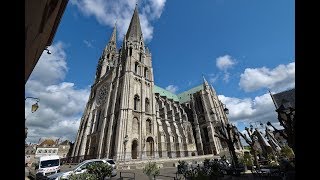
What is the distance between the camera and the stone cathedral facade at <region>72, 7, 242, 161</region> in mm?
30281

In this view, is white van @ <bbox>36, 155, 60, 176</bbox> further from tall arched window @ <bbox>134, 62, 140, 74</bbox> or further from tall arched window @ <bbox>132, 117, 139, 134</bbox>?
tall arched window @ <bbox>134, 62, 140, 74</bbox>

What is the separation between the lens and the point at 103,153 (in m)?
29.9

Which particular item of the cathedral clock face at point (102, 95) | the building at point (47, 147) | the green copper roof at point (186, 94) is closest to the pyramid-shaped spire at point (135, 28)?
the cathedral clock face at point (102, 95)

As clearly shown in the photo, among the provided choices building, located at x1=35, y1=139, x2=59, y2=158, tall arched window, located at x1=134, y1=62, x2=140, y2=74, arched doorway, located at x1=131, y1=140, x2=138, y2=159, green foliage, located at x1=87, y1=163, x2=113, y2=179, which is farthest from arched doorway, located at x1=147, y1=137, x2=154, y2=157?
building, located at x1=35, y1=139, x2=59, y2=158

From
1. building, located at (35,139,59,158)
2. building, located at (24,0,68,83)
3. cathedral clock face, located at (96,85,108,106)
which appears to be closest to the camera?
building, located at (24,0,68,83)

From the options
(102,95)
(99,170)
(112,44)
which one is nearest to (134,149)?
(102,95)

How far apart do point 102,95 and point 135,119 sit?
11.6m

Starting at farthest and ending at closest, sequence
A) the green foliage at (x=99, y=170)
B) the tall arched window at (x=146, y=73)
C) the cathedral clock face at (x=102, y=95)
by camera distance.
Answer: the tall arched window at (x=146, y=73) < the cathedral clock face at (x=102, y=95) < the green foliage at (x=99, y=170)

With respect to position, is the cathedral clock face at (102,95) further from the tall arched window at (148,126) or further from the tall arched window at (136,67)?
the tall arched window at (148,126)

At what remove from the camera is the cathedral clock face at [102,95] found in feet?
128

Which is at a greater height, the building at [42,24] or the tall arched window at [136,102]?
the tall arched window at [136,102]
